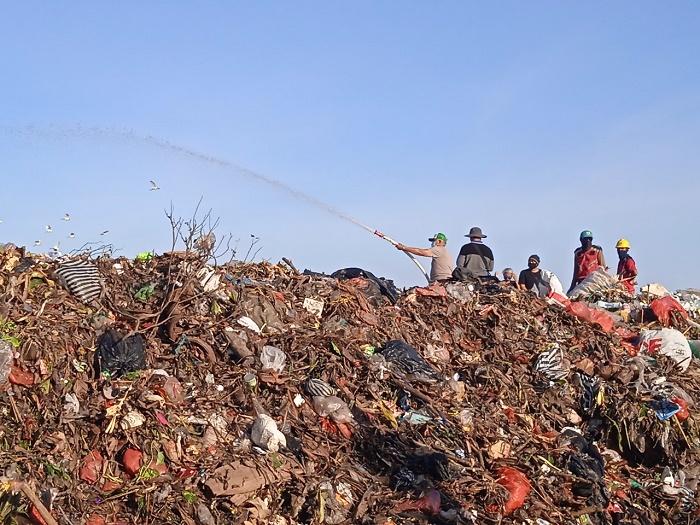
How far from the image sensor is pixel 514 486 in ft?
20.5

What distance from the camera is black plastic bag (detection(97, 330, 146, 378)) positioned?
6.21 metres

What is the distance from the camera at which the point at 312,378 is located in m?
6.77

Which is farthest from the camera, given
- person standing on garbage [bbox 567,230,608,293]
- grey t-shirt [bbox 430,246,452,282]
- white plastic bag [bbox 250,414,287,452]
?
person standing on garbage [bbox 567,230,608,293]

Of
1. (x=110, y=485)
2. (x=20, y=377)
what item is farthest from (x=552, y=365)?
(x=20, y=377)

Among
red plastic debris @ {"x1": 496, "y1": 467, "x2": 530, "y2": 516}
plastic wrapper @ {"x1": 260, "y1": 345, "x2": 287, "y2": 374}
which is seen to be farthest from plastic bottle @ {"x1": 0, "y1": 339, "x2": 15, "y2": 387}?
red plastic debris @ {"x1": 496, "y1": 467, "x2": 530, "y2": 516}

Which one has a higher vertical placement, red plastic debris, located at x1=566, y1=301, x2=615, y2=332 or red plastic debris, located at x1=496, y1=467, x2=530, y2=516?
red plastic debris, located at x1=566, y1=301, x2=615, y2=332

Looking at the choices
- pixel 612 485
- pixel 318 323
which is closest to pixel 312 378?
pixel 318 323

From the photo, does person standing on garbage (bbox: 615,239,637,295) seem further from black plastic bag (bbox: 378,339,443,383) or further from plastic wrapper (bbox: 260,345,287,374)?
plastic wrapper (bbox: 260,345,287,374)

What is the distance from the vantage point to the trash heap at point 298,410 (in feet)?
18.3

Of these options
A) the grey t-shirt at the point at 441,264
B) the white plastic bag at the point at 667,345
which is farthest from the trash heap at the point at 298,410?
the grey t-shirt at the point at 441,264

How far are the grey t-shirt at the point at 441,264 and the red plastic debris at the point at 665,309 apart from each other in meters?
2.60

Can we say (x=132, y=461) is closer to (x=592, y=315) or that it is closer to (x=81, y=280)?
(x=81, y=280)

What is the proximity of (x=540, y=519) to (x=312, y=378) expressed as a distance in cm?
210

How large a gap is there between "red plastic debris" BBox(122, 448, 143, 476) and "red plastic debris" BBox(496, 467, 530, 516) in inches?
106
